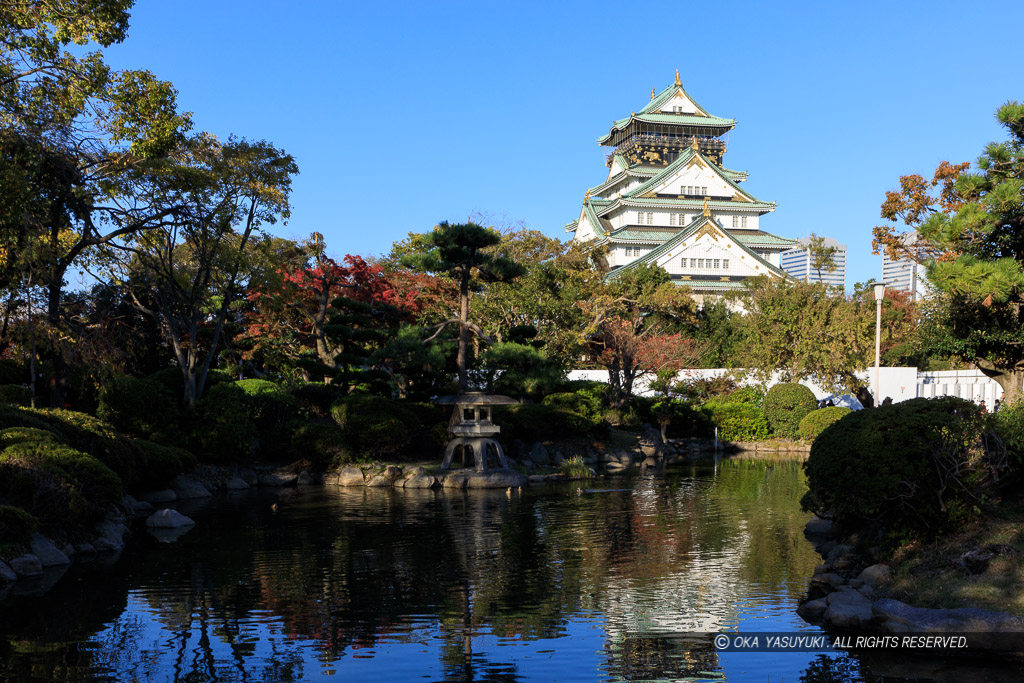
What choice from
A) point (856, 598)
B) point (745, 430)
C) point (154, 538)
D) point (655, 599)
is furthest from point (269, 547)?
point (745, 430)

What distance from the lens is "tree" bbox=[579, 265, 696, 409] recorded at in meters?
35.0

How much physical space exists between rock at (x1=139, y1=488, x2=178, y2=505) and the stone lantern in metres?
7.51

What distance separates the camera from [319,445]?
83.0 feet

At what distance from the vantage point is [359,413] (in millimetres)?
25922

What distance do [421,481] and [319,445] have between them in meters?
3.74

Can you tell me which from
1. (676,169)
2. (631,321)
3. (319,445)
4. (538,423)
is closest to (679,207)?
(676,169)

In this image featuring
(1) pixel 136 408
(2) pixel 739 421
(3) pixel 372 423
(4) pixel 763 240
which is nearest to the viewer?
(1) pixel 136 408

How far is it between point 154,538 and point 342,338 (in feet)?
41.2

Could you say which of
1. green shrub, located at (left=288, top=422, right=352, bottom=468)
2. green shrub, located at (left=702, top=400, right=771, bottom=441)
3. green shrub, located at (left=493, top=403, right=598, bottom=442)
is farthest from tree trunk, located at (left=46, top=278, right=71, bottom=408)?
green shrub, located at (left=702, top=400, right=771, bottom=441)

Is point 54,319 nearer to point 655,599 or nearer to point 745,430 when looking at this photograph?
point 655,599

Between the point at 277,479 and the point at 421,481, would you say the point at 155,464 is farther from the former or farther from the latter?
the point at 421,481

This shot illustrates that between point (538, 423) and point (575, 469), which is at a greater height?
point (538, 423)

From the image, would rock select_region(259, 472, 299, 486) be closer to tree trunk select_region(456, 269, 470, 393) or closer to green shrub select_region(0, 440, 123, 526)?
tree trunk select_region(456, 269, 470, 393)

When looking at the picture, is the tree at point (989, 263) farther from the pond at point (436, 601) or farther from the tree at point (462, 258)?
the tree at point (462, 258)
